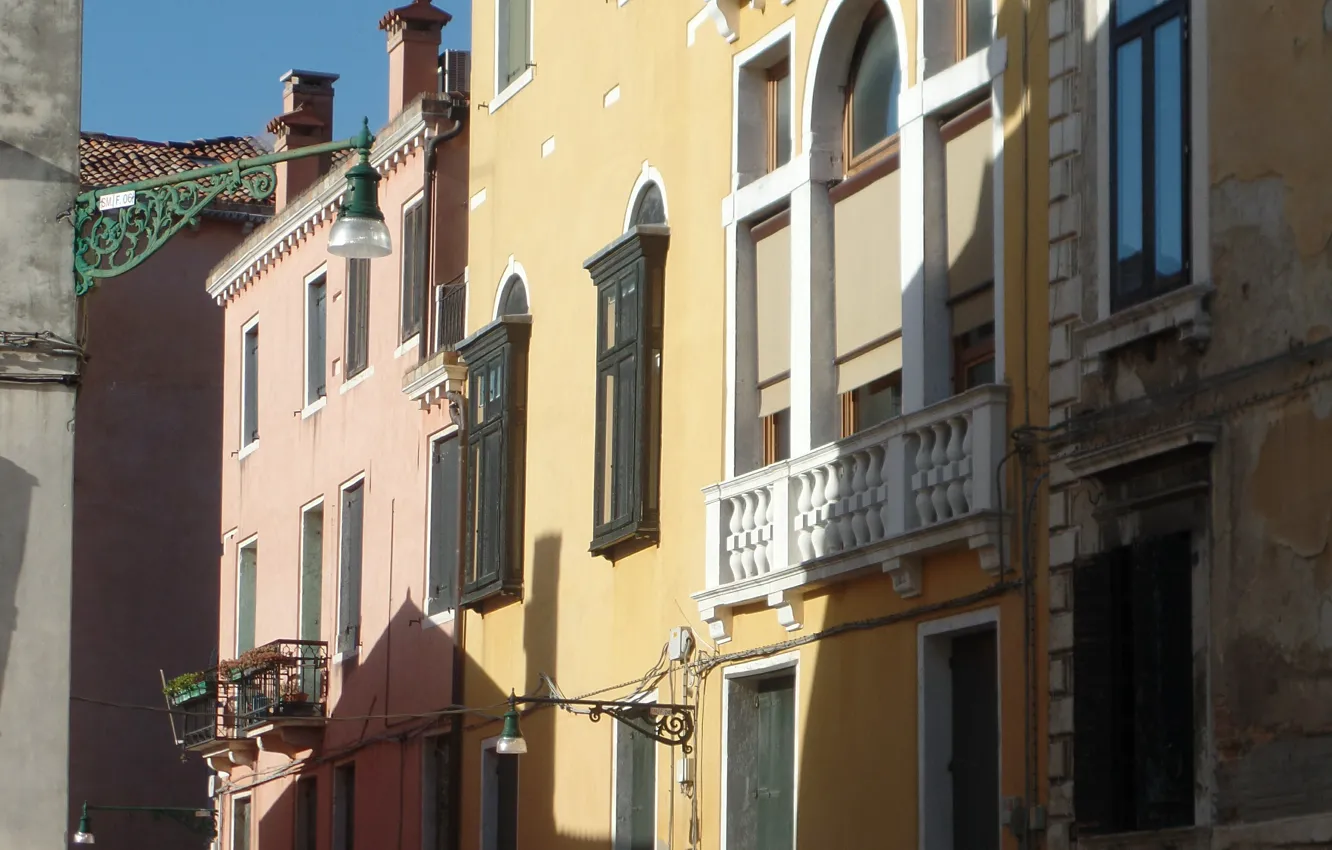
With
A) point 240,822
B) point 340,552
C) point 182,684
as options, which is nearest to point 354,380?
point 340,552

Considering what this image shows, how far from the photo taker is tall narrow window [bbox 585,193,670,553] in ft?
62.8

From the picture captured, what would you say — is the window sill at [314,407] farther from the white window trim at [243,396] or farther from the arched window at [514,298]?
the arched window at [514,298]

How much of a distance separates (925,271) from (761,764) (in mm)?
3810

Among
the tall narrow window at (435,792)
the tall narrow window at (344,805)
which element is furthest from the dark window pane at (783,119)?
the tall narrow window at (344,805)

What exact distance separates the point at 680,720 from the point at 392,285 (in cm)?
836

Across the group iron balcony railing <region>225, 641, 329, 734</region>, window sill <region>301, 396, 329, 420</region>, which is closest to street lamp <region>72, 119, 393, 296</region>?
iron balcony railing <region>225, 641, 329, 734</region>

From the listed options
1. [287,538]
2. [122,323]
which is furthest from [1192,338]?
[122,323]

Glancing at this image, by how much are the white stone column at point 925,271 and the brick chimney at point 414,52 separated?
11.1 m

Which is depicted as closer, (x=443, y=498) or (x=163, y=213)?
(x=163, y=213)

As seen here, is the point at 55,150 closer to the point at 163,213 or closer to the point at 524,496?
the point at 163,213

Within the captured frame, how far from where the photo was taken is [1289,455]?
12.2m

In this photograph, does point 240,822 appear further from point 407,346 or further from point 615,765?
point 615,765

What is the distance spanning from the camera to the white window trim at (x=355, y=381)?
85.4ft

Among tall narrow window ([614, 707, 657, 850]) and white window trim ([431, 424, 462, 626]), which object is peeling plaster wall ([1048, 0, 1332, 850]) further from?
white window trim ([431, 424, 462, 626])
